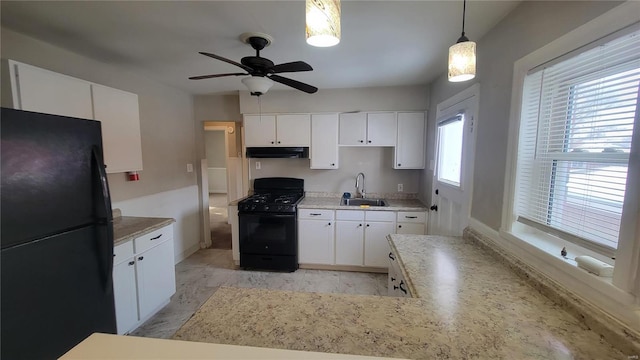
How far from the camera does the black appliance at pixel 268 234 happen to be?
3121 mm

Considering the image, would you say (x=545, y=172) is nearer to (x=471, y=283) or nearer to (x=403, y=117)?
(x=471, y=283)

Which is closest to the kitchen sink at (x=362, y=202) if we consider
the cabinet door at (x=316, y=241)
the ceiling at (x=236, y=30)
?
the cabinet door at (x=316, y=241)

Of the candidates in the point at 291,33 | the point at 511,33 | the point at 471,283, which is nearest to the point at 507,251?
the point at 471,283

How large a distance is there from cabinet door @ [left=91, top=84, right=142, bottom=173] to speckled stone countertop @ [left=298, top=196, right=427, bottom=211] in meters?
1.86

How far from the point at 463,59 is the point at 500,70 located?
0.64 meters

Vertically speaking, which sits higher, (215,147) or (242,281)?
(215,147)

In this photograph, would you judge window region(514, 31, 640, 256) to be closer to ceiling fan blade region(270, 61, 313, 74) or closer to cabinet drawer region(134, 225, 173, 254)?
ceiling fan blade region(270, 61, 313, 74)

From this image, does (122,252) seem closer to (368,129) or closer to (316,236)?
(316,236)

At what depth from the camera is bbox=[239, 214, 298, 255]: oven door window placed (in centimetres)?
313

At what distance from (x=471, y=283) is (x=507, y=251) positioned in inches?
17.0

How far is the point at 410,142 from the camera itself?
130 inches

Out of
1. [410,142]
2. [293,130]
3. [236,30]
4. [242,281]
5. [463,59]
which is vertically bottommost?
[242,281]

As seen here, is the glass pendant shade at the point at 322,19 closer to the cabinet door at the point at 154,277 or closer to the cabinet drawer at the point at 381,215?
the cabinet door at the point at 154,277

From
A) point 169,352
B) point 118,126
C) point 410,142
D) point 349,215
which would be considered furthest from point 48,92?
point 410,142
